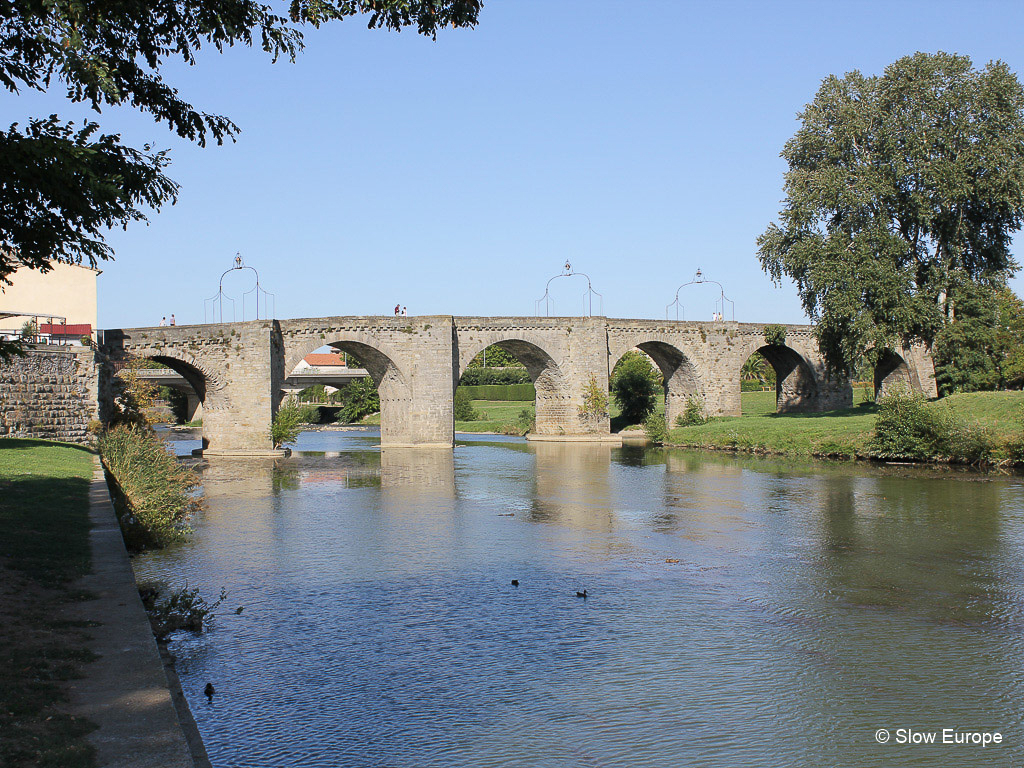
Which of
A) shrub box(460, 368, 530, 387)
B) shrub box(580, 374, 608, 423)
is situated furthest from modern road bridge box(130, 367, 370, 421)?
shrub box(460, 368, 530, 387)

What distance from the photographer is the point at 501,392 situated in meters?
80.4

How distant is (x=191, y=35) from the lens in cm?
953

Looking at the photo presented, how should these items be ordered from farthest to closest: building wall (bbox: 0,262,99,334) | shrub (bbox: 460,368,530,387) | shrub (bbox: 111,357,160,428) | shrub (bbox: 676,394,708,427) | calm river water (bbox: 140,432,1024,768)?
shrub (bbox: 460,368,530,387) < shrub (bbox: 676,394,708,427) < building wall (bbox: 0,262,99,334) < shrub (bbox: 111,357,160,428) < calm river water (bbox: 140,432,1024,768)

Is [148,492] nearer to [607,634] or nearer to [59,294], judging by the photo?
[607,634]

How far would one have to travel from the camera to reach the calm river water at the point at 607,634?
296 inches

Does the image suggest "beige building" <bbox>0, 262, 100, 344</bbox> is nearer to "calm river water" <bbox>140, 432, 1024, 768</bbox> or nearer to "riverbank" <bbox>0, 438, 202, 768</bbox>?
"calm river water" <bbox>140, 432, 1024, 768</bbox>

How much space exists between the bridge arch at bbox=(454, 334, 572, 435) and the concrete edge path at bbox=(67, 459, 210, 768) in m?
37.8

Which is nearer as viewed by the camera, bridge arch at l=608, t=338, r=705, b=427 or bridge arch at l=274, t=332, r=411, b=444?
bridge arch at l=274, t=332, r=411, b=444

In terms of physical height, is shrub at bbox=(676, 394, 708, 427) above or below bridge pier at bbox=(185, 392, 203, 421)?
below

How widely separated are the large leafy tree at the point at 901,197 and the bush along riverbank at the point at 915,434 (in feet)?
11.8

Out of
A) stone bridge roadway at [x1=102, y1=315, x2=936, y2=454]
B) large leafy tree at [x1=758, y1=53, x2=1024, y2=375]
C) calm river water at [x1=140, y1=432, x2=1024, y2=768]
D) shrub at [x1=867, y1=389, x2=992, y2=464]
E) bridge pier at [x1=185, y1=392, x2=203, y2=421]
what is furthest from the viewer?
bridge pier at [x1=185, y1=392, x2=203, y2=421]

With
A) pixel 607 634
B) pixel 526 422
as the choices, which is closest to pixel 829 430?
pixel 526 422

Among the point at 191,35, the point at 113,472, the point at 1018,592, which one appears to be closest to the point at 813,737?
the point at 1018,592

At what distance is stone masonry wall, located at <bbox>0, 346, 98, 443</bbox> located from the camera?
2702 cm
